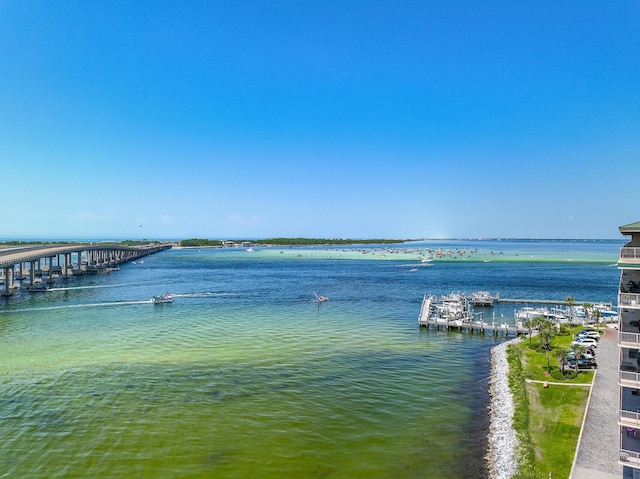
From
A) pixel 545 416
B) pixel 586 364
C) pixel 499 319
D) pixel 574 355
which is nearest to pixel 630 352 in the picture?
pixel 545 416

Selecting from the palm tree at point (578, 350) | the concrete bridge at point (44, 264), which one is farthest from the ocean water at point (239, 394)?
the concrete bridge at point (44, 264)

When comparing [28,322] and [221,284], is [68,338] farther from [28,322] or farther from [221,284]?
[221,284]

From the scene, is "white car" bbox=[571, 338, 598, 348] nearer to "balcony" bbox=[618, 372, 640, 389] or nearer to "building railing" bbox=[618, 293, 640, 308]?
"balcony" bbox=[618, 372, 640, 389]


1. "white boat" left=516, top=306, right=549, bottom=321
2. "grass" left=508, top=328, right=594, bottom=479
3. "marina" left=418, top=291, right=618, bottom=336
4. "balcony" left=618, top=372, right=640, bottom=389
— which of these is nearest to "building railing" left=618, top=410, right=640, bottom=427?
"balcony" left=618, top=372, right=640, bottom=389

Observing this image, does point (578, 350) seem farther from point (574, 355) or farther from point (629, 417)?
point (629, 417)

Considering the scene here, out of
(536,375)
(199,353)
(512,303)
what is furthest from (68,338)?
(512,303)

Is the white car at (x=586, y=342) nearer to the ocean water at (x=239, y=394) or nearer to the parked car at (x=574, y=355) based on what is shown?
the parked car at (x=574, y=355)
